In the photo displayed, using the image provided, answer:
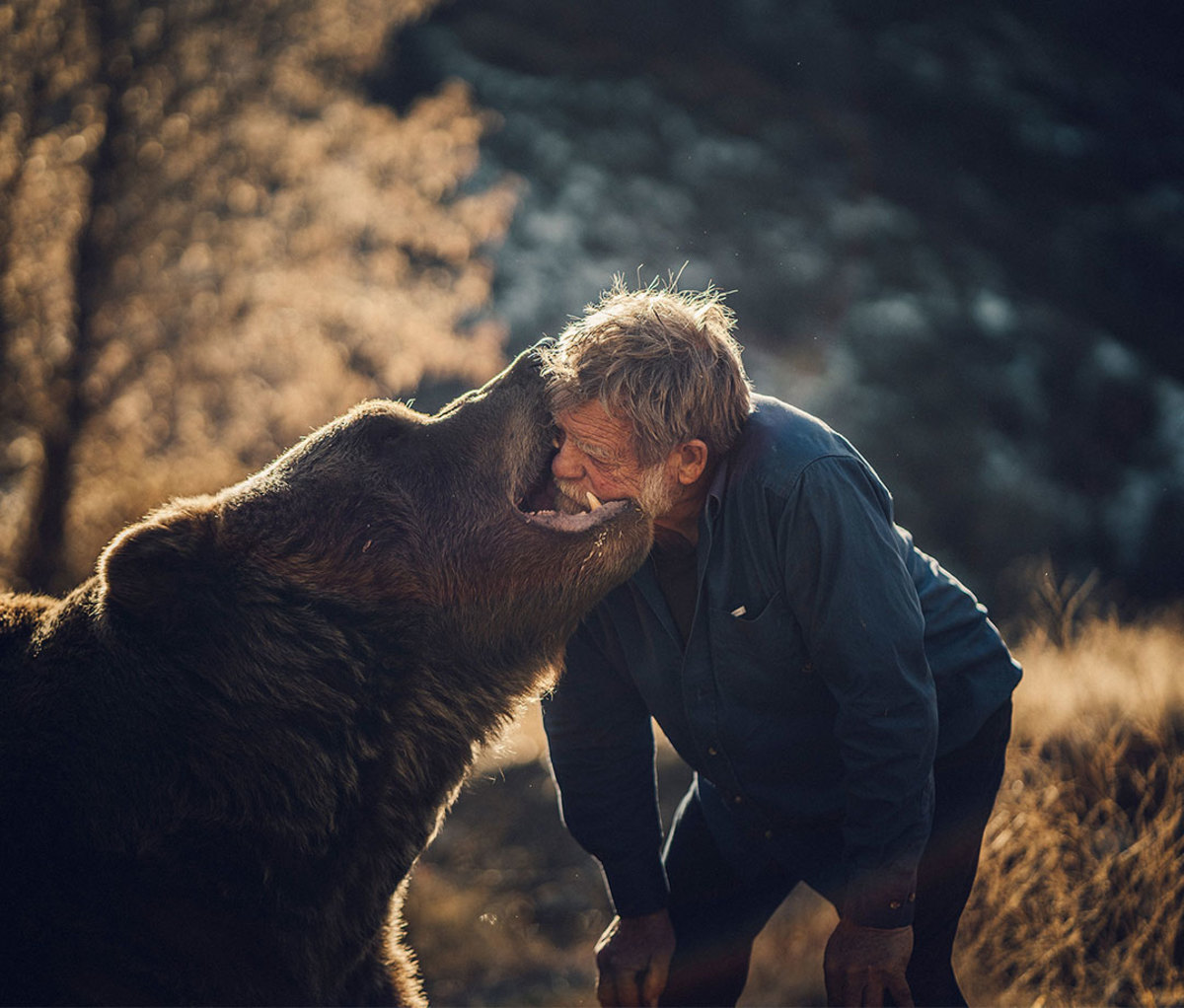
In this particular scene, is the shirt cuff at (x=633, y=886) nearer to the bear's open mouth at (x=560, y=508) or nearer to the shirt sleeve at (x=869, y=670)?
the shirt sleeve at (x=869, y=670)

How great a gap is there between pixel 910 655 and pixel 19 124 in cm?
781

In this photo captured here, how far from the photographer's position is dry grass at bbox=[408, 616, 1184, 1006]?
365cm

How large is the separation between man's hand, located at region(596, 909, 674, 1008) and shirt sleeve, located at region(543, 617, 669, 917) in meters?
0.06

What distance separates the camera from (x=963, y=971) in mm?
3795

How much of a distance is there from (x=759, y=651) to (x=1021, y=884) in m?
2.37

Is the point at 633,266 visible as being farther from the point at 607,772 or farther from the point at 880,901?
the point at 880,901

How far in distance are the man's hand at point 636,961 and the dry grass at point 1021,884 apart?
2.29 ft

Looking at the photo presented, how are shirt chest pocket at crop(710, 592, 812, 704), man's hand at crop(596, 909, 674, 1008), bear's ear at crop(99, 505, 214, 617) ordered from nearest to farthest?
bear's ear at crop(99, 505, 214, 617), shirt chest pocket at crop(710, 592, 812, 704), man's hand at crop(596, 909, 674, 1008)

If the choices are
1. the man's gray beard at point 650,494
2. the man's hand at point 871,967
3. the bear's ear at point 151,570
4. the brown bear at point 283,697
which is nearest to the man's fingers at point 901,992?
the man's hand at point 871,967

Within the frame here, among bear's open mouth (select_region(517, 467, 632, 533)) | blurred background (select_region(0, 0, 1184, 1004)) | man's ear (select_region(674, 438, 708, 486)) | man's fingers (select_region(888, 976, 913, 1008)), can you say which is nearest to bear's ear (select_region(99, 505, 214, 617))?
bear's open mouth (select_region(517, 467, 632, 533))

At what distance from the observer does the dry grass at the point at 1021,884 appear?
365 centimetres

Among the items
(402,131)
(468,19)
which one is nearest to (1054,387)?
(402,131)

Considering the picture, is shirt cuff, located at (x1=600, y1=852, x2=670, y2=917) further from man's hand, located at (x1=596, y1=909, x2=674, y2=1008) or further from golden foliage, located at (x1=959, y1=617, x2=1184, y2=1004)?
golden foliage, located at (x1=959, y1=617, x2=1184, y2=1004)

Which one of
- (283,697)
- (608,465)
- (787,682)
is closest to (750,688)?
(787,682)
